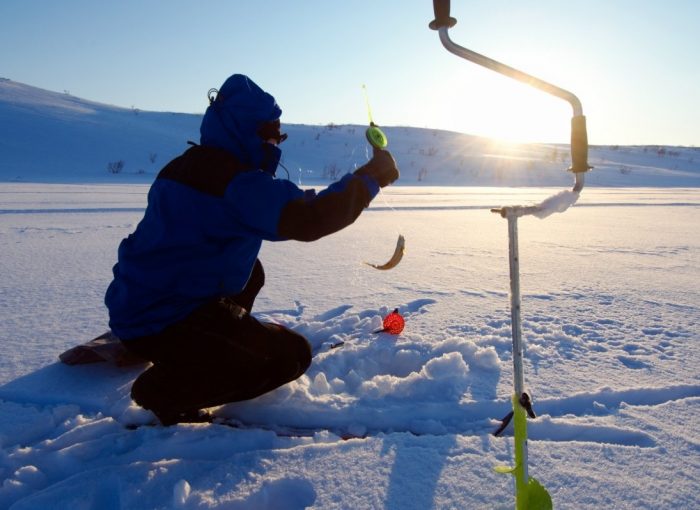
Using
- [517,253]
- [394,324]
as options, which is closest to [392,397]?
[394,324]

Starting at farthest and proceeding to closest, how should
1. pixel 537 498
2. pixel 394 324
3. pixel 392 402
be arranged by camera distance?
1. pixel 394 324
2. pixel 392 402
3. pixel 537 498

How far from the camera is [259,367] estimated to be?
1.71 m

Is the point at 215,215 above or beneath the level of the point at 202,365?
above

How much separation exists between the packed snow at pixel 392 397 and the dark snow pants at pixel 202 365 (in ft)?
0.30

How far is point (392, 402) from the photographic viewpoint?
1773mm

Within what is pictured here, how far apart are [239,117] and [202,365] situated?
0.83 meters

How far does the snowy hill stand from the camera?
46.8 ft

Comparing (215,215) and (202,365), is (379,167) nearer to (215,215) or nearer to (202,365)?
(215,215)

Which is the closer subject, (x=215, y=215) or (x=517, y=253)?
(x=517, y=253)

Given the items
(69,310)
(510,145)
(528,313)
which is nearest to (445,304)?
(528,313)

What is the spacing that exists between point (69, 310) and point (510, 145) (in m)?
33.0

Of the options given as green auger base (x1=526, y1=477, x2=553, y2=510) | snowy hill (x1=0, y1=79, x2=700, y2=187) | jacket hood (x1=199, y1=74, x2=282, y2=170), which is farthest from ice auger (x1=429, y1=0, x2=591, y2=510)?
snowy hill (x1=0, y1=79, x2=700, y2=187)

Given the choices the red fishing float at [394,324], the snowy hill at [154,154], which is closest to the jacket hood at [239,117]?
the red fishing float at [394,324]

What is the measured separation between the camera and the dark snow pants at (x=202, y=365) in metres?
1.65
